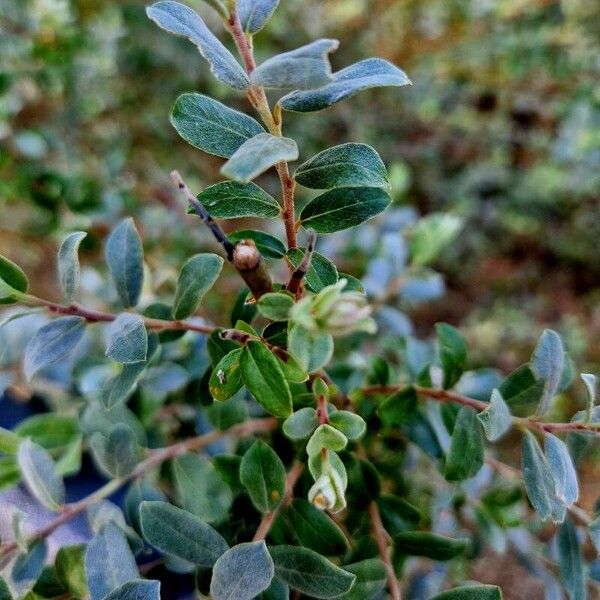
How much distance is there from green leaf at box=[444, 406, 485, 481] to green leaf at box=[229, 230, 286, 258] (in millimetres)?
227

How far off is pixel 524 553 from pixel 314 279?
0.60 meters

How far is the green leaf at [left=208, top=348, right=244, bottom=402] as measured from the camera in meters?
0.47

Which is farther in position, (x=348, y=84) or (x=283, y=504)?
(x=283, y=504)

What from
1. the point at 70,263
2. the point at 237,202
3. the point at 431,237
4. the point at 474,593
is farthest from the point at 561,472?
the point at 431,237

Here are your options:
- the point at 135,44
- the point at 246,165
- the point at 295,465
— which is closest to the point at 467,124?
the point at 135,44

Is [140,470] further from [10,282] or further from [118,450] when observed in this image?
[10,282]

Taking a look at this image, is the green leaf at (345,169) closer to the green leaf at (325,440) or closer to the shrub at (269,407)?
the shrub at (269,407)

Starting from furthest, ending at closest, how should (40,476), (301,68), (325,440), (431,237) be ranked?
(431,237)
(40,476)
(325,440)
(301,68)

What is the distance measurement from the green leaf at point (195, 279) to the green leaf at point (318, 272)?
0.10 metres

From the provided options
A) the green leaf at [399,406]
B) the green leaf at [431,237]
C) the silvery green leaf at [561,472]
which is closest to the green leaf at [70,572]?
the green leaf at [399,406]

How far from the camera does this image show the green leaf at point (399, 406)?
605 millimetres

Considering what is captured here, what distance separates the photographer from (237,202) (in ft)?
1.50

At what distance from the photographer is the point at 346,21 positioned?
2.13 m

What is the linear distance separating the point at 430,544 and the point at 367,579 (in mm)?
100
